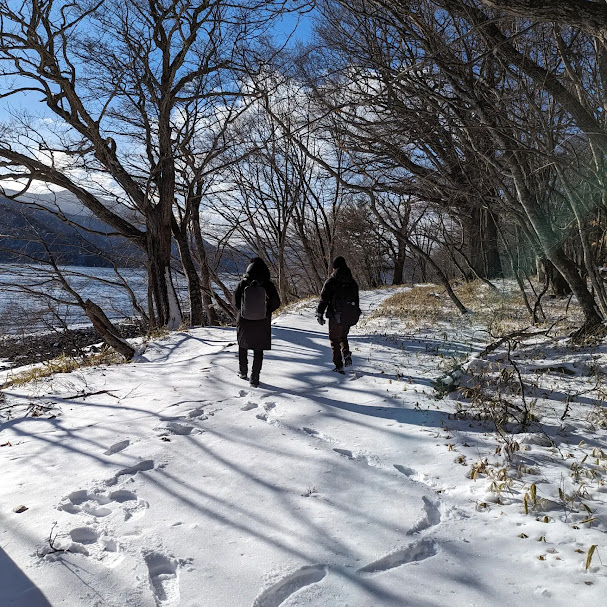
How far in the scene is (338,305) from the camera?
629 cm

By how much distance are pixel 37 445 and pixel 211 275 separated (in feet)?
52.4

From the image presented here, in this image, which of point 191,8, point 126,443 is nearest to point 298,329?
point 126,443

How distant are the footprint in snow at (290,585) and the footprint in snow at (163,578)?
0.41m

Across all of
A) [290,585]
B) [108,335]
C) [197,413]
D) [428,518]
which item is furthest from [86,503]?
[108,335]

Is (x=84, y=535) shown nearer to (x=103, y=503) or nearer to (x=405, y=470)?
(x=103, y=503)

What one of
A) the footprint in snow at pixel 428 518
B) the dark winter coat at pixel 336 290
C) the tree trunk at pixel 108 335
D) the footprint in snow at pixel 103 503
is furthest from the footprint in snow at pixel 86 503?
the tree trunk at pixel 108 335

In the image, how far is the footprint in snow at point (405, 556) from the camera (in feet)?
7.12

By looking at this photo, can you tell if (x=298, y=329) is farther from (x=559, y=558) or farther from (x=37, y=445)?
(x=559, y=558)

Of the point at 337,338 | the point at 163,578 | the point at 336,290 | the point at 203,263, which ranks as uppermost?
the point at 203,263

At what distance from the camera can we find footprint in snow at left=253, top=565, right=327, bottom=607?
1.97 m

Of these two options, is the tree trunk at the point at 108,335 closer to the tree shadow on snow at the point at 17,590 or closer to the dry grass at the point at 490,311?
the dry grass at the point at 490,311

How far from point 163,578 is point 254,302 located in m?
3.77

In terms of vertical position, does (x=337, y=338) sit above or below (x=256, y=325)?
below

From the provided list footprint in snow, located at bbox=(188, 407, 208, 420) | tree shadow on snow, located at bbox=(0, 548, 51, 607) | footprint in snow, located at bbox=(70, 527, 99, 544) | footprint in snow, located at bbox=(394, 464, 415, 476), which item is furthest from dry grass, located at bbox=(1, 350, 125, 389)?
footprint in snow, located at bbox=(394, 464, 415, 476)
